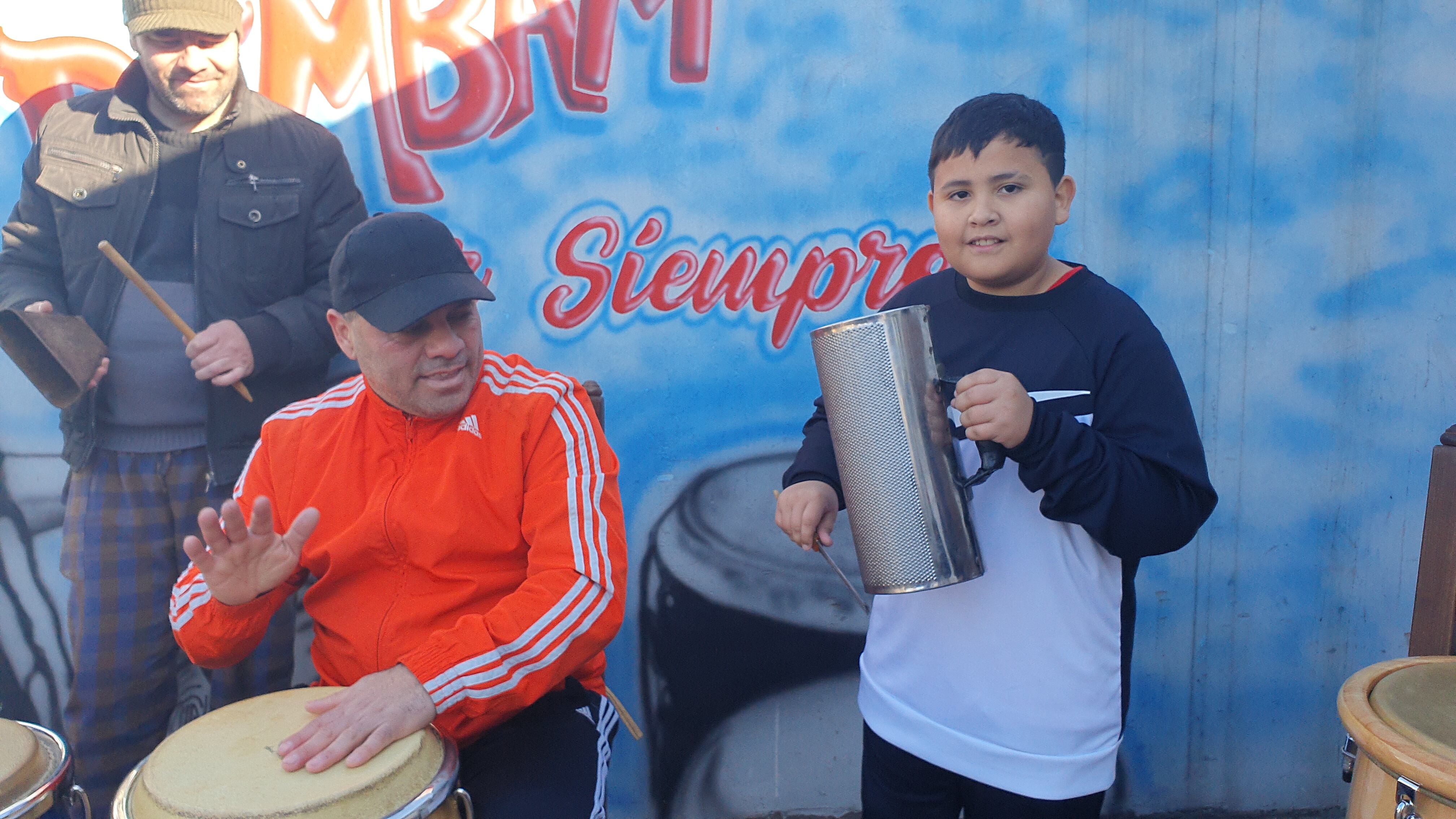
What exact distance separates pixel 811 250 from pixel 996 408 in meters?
1.34

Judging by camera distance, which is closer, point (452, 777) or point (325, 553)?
point (452, 777)

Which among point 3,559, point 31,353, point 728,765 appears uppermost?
point 31,353

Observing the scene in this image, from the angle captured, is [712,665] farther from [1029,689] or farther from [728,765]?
[1029,689]

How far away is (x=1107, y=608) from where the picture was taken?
5.42 feet

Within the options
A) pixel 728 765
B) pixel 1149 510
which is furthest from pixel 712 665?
pixel 1149 510

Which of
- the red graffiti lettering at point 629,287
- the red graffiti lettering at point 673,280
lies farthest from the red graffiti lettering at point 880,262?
the red graffiti lettering at point 629,287

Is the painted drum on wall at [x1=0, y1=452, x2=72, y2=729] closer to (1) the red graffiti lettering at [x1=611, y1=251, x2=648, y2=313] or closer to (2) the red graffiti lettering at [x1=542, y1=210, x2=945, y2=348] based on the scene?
(2) the red graffiti lettering at [x1=542, y1=210, x2=945, y2=348]

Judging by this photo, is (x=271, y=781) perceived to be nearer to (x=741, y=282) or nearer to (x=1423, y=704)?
(x=741, y=282)

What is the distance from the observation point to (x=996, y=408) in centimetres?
147

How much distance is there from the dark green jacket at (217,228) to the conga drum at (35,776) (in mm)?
926

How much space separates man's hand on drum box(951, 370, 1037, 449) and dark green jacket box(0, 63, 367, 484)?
1724 mm

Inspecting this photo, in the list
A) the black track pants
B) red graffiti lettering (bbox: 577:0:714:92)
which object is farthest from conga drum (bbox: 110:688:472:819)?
red graffiti lettering (bbox: 577:0:714:92)

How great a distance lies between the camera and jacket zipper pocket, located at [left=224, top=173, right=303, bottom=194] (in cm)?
248

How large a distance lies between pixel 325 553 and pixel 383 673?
0.37 metres
